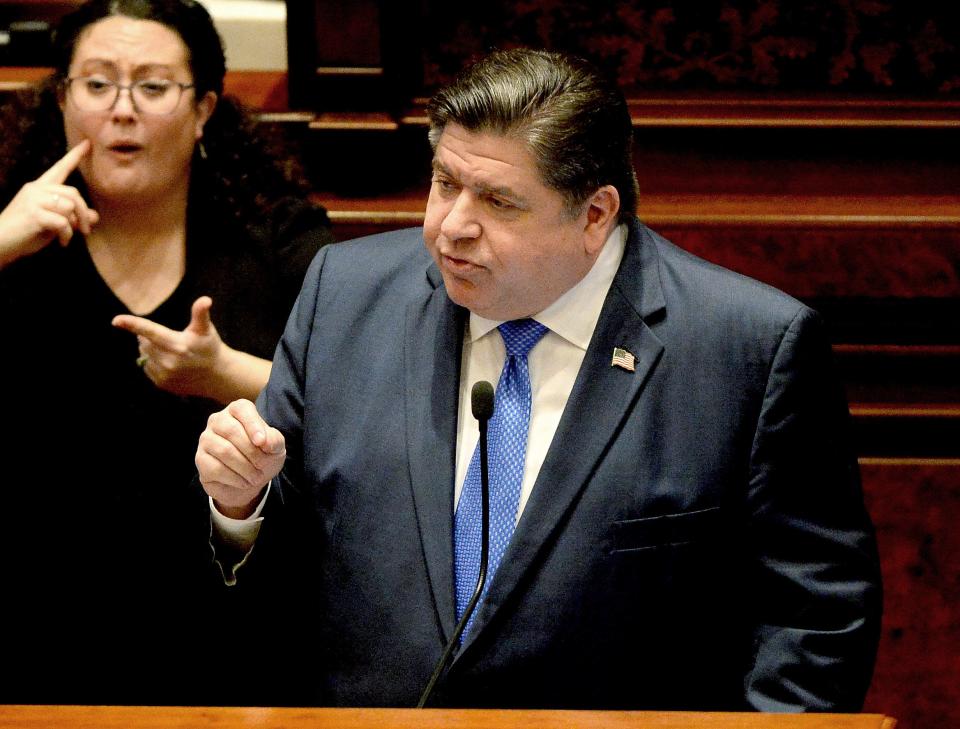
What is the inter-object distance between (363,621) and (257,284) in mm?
593

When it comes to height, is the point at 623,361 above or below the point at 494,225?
below

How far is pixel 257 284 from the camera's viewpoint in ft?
5.38

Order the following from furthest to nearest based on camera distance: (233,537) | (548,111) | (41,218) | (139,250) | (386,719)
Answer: (139,250), (41,218), (233,537), (548,111), (386,719)

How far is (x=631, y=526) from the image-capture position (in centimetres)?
115

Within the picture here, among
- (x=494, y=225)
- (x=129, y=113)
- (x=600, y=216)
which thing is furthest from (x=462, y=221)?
(x=129, y=113)

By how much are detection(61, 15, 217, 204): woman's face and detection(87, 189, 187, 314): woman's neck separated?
0.11 feet

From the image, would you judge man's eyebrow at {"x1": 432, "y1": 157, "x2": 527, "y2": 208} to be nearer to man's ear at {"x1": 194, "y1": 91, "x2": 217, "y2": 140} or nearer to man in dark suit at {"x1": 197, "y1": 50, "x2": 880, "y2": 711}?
man in dark suit at {"x1": 197, "y1": 50, "x2": 880, "y2": 711}

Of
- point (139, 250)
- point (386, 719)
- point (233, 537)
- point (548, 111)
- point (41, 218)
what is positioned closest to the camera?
point (386, 719)

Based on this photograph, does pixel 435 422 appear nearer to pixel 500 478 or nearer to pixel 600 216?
pixel 500 478

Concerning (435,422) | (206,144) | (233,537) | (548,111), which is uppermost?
(548,111)

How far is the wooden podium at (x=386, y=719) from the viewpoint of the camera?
0.94 metres

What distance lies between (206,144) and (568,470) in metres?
0.83

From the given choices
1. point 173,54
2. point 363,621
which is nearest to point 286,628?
point 363,621

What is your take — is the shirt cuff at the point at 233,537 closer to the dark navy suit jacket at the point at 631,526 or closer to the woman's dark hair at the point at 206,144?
the dark navy suit jacket at the point at 631,526
